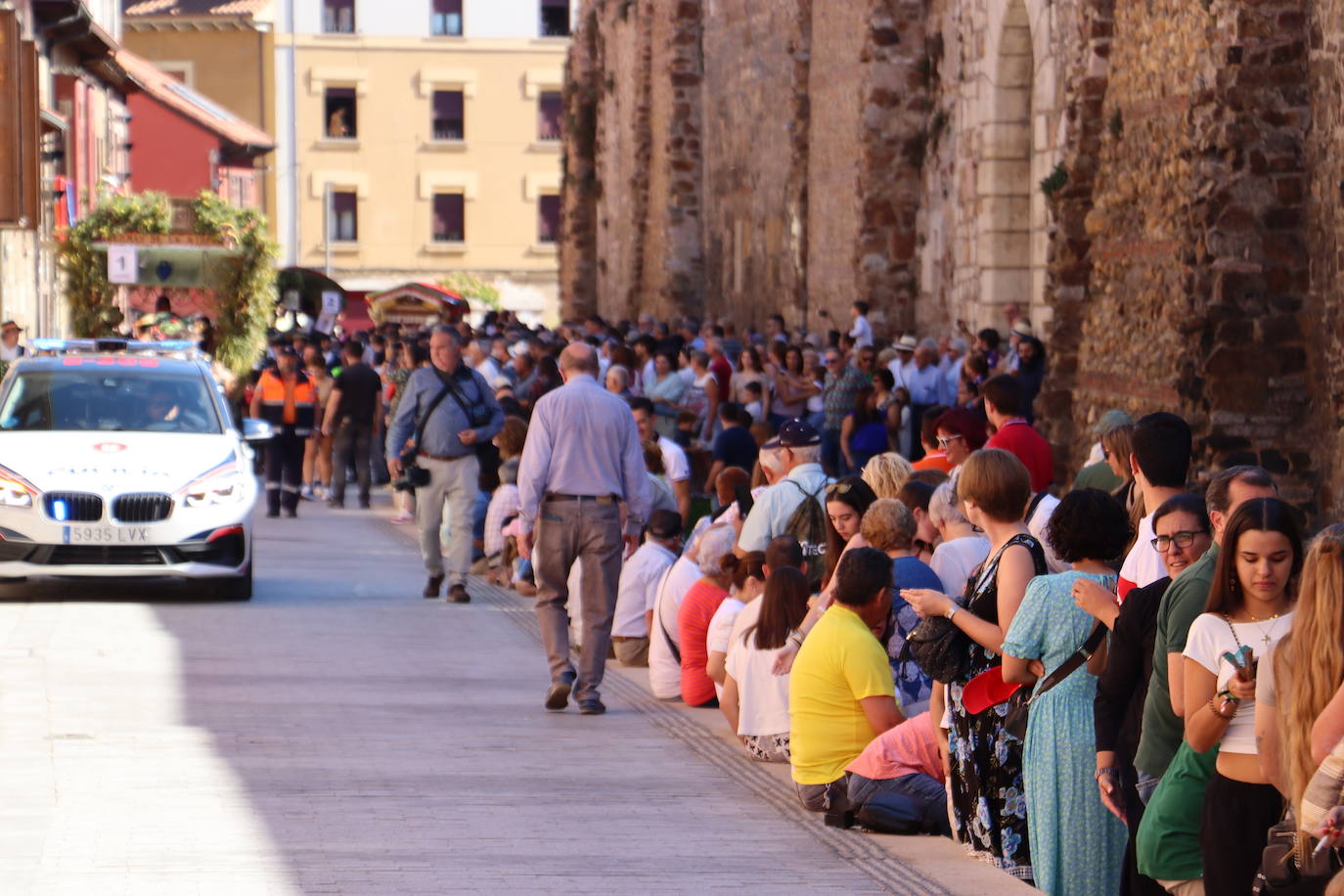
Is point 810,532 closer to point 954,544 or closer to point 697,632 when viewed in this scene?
point 697,632

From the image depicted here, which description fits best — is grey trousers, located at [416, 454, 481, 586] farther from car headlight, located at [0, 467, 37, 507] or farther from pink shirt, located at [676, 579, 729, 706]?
pink shirt, located at [676, 579, 729, 706]

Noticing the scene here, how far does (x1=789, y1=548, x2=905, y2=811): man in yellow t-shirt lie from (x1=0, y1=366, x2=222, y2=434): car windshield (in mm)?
7844

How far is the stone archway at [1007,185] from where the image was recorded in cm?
1950

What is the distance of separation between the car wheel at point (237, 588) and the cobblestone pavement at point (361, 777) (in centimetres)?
68

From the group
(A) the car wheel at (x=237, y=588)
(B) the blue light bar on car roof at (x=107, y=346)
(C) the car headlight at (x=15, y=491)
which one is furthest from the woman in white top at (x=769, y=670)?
(B) the blue light bar on car roof at (x=107, y=346)

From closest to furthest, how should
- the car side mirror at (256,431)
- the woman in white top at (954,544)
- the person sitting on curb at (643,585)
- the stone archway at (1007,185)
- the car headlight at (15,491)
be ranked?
the woman in white top at (954,544) < the person sitting on curb at (643,585) < the car headlight at (15,491) < the car side mirror at (256,431) < the stone archway at (1007,185)

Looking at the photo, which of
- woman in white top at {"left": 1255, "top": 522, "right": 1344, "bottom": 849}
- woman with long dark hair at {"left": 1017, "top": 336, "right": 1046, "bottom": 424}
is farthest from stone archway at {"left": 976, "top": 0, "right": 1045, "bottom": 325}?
woman in white top at {"left": 1255, "top": 522, "right": 1344, "bottom": 849}

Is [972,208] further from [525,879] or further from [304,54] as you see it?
[304,54]

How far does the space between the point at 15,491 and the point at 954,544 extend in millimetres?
7418

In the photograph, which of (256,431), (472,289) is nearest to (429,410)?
(256,431)

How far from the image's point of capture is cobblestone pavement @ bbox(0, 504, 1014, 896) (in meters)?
7.25

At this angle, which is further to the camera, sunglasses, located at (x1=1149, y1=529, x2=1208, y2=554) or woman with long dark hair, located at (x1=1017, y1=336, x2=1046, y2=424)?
woman with long dark hair, located at (x1=1017, y1=336, x2=1046, y2=424)

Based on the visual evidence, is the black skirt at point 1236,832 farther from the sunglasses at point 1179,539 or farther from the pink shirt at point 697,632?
the pink shirt at point 697,632

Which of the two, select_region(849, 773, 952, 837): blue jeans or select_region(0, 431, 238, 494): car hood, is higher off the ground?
select_region(0, 431, 238, 494): car hood
